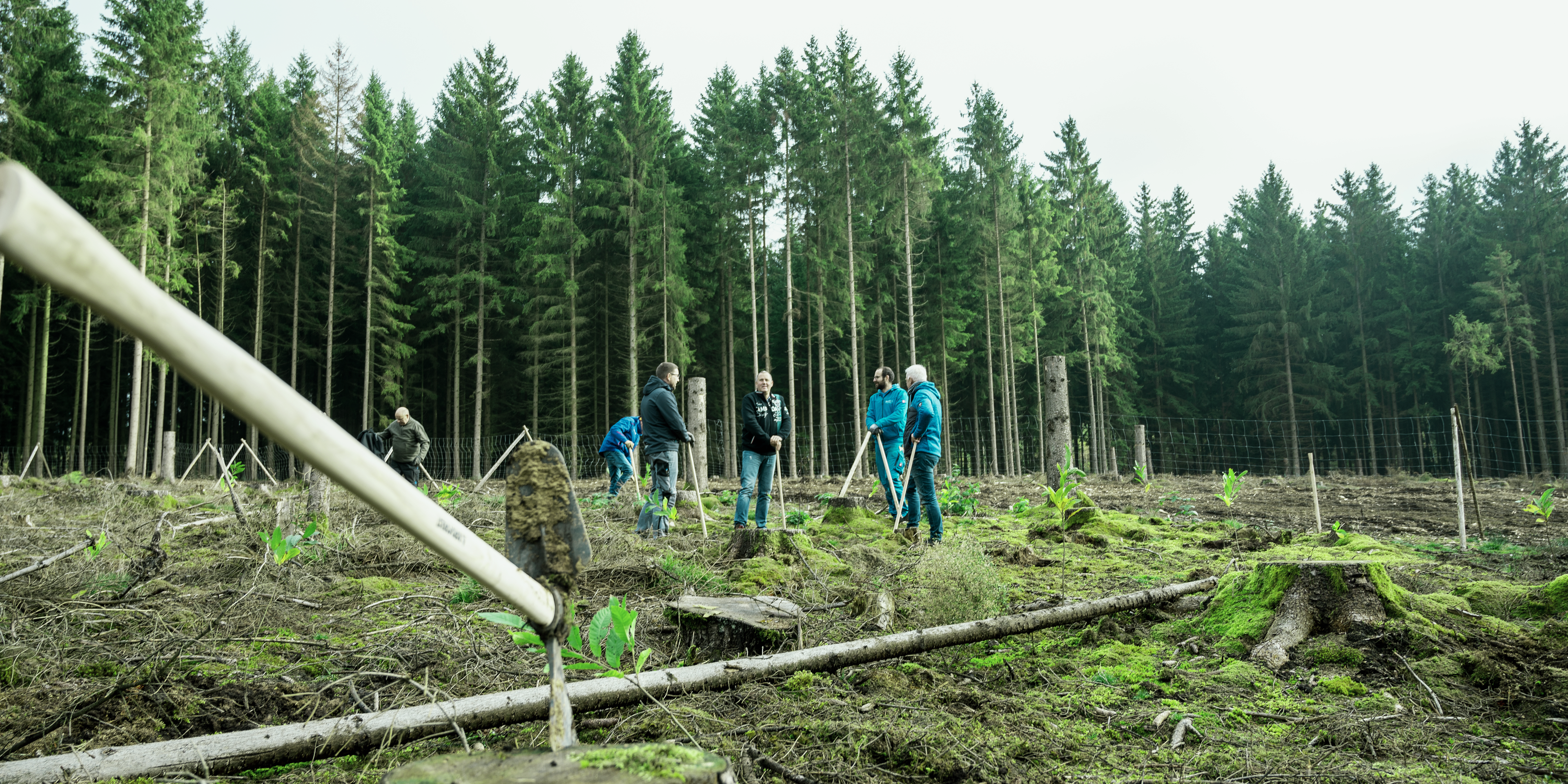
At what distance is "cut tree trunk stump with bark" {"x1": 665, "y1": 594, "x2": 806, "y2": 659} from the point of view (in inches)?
143

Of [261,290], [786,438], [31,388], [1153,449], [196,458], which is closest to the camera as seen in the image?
[786,438]

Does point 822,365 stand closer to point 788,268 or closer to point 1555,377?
point 788,268

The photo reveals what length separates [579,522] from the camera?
4.99ft

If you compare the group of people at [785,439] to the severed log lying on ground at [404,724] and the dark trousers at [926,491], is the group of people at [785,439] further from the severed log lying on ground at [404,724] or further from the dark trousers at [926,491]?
the severed log lying on ground at [404,724]

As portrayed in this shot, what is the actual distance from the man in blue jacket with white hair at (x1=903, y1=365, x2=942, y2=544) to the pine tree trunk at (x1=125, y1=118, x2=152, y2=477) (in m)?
19.3

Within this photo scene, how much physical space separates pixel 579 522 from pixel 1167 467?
40.4 metres

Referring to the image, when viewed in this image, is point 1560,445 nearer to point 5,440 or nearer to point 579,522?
point 579,522

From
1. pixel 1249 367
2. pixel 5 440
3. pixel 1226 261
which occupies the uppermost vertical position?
pixel 1226 261

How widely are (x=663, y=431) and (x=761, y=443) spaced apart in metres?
1.26

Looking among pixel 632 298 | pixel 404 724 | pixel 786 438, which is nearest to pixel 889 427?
pixel 786 438

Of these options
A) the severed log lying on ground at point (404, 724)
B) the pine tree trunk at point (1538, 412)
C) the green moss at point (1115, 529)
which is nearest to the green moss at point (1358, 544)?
the green moss at point (1115, 529)

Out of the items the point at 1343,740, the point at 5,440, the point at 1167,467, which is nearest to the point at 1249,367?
the point at 1167,467

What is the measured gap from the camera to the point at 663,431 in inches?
320

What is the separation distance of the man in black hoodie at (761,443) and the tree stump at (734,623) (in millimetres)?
3361
